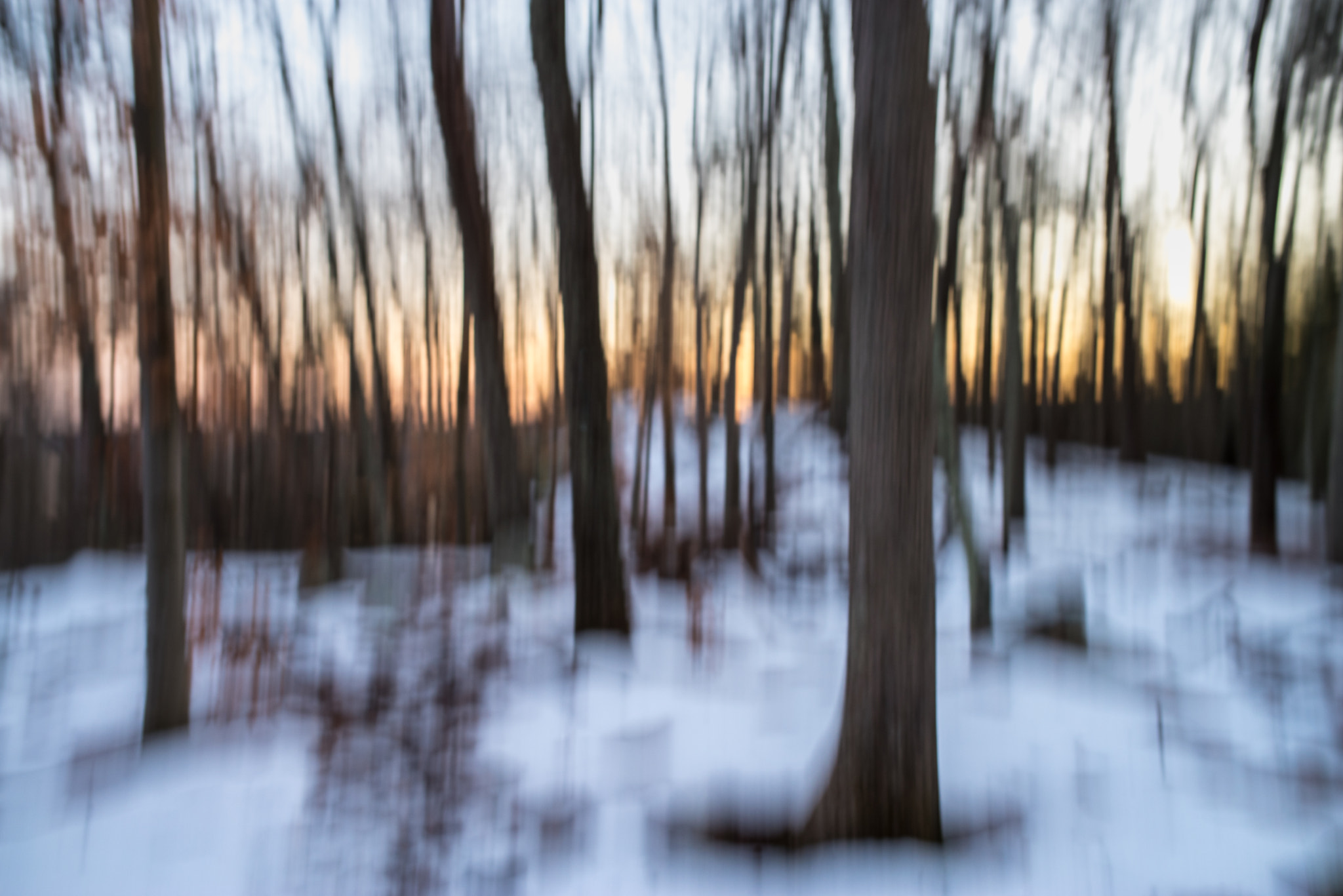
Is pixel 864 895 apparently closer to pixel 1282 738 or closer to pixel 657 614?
pixel 1282 738

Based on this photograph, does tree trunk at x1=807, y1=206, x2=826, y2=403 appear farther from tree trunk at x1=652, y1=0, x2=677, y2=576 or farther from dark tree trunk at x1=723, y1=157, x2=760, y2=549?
tree trunk at x1=652, y1=0, x2=677, y2=576

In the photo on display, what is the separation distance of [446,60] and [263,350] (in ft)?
26.7

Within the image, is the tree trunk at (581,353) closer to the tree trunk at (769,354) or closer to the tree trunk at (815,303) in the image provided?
the tree trunk at (769,354)

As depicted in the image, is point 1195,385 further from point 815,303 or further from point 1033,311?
point 815,303

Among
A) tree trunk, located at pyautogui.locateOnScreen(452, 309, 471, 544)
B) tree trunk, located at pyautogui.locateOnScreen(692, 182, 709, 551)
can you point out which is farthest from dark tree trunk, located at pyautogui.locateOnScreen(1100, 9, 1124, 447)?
tree trunk, located at pyautogui.locateOnScreen(452, 309, 471, 544)

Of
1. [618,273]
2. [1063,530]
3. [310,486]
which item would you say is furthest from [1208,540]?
[310,486]

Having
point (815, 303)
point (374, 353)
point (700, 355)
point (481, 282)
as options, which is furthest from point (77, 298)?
point (815, 303)

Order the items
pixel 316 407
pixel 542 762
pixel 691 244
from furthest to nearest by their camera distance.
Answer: pixel 316 407
pixel 691 244
pixel 542 762

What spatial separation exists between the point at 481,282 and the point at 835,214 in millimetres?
8534

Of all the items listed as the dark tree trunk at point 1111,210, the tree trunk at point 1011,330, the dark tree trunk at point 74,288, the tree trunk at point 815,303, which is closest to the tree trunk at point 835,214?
the tree trunk at point 815,303

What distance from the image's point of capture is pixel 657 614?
26.9 feet

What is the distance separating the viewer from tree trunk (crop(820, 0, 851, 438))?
40.7 feet

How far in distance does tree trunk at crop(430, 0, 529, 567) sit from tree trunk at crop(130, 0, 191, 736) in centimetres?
284

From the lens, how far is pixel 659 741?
5.36 metres
